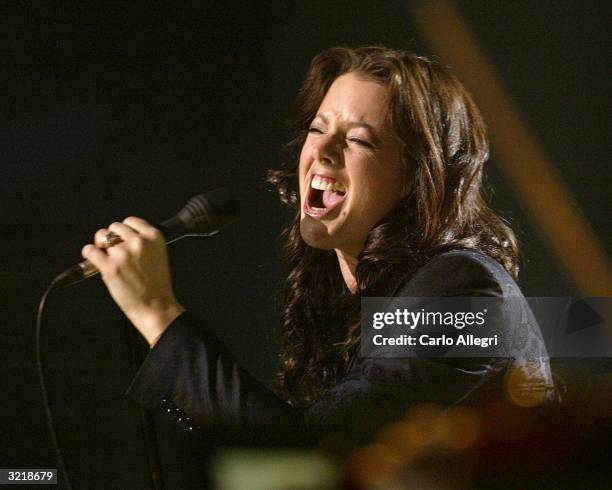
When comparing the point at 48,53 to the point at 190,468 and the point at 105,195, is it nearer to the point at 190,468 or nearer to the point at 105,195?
→ the point at 105,195

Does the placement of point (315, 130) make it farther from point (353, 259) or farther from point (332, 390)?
point (332, 390)

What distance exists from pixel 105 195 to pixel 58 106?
0.19m

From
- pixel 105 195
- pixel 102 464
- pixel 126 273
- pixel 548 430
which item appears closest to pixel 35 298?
pixel 105 195

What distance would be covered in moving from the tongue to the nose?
0.19 ft

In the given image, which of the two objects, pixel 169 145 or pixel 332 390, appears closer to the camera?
pixel 332 390

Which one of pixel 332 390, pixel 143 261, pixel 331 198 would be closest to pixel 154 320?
pixel 143 261

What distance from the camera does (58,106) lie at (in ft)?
5.02

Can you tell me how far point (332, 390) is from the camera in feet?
3.80

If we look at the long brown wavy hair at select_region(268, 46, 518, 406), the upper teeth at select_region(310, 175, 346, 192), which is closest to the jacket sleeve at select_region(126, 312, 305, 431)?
the long brown wavy hair at select_region(268, 46, 518, 406)

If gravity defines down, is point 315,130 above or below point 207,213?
above

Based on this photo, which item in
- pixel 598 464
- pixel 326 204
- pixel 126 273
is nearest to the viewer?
pixel 126 273

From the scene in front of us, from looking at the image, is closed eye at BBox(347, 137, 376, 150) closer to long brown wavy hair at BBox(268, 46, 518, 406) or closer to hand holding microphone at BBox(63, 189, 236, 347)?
long brown wavy hair at BBox(268, 46, 518, 406)

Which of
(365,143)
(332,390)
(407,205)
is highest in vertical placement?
(365,143)

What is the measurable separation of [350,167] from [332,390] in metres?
0.42
